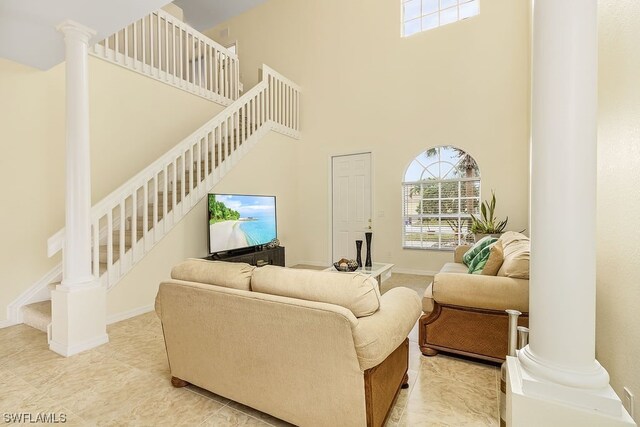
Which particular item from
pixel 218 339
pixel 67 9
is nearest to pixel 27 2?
pixel 67 9

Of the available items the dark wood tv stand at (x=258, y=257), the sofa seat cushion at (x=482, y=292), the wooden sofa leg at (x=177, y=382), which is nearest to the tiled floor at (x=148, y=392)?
the wooden sofa leg at (x=177, y=382)

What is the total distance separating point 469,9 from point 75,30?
5.28 metres

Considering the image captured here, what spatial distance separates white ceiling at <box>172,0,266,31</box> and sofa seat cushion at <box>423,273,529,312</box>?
7.03 meters

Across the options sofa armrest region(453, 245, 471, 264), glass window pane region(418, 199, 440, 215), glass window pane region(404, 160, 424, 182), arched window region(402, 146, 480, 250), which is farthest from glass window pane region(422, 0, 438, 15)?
sofa armrest region(453, 245, 471, 264)

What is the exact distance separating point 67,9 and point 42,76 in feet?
5.25

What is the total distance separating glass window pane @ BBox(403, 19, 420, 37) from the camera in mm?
5336

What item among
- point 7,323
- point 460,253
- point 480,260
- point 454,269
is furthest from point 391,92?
point 7,323

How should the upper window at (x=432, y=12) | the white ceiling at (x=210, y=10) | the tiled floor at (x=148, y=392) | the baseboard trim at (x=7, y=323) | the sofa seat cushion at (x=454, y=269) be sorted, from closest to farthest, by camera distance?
the tiled floor at (x=148, y=392) < the baseboard trim at (x=7, y=323) < the sofa seat cushion at (x=454, y=269) < the upper window at (x=432, y=12) < the white ceiling at (x=210, y=10)

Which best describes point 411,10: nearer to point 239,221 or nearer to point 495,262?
point 239,221

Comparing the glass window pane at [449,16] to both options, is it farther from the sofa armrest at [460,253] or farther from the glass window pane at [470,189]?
the sofa armrest at [460,253]

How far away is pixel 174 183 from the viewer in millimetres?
3588

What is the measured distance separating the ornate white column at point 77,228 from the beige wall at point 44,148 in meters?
1.19

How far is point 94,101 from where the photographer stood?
3.79 metres

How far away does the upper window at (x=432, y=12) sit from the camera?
16.3 feet
